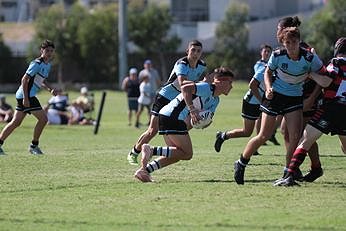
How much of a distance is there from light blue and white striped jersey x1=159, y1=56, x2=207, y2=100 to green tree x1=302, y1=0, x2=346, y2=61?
5248 cm

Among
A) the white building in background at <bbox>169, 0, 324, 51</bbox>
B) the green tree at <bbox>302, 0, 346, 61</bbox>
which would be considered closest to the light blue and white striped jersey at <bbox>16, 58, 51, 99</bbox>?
the green tree at <bbox>302, 0, 346, 61</bbox>

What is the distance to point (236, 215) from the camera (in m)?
9.23

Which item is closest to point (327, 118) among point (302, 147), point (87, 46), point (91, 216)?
point (302, 147)

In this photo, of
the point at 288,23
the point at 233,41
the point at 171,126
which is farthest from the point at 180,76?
the point at 233,41

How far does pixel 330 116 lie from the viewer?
37.9 ft

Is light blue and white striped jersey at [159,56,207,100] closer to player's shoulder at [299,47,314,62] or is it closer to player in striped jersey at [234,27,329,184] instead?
player in striped jersey at [234,27,329,184]

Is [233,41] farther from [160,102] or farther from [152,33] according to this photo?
[160,102]

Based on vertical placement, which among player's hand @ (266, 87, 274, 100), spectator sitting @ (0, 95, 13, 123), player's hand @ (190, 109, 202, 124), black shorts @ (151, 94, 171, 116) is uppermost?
player's hand @ (266, 87, 274, 100)

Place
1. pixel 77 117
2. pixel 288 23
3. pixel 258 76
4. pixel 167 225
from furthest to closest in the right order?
pixel 77 117 < pixel 258 76 < pixel 288 23 < pixel 167 225

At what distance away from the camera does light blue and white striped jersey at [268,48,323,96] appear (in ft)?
37.0

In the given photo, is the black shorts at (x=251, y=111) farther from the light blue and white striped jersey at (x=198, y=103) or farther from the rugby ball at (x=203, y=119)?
the rugby ball at (x=203, y=119)

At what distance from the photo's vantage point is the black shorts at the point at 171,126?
464 inches

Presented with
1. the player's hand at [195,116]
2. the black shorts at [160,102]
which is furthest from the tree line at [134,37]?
the player's hand at [195,116]

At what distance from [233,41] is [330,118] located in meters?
61.1
